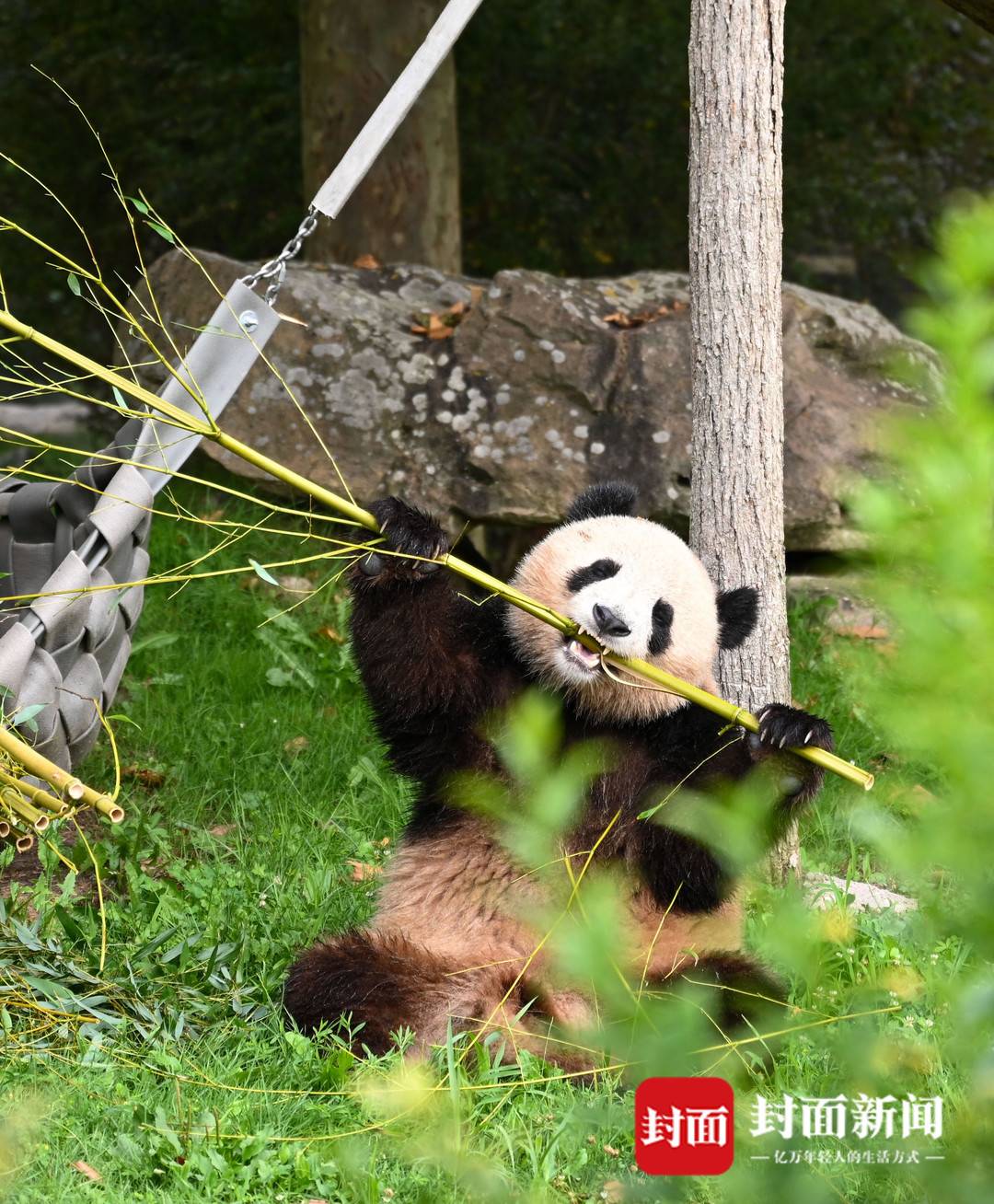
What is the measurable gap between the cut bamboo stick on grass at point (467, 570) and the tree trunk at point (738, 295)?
100cm

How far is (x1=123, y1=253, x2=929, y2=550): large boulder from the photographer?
555 centimetres

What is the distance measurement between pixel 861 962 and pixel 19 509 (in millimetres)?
2487

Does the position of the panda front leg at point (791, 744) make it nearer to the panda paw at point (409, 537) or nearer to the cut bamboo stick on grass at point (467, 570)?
the cut bamboo stick on grass at point (467, 570)

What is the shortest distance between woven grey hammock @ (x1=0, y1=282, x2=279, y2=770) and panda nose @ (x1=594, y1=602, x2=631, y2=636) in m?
0.99

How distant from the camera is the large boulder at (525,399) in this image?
5.55 meters

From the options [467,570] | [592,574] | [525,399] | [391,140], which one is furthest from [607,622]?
[391,140]

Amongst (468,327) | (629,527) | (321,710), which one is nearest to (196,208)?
(468,327)

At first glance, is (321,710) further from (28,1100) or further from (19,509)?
(28,1100)

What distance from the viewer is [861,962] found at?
122 inches

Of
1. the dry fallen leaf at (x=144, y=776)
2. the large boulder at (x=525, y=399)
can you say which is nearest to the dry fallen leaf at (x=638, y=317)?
the large boulder at (x=525, y=399)

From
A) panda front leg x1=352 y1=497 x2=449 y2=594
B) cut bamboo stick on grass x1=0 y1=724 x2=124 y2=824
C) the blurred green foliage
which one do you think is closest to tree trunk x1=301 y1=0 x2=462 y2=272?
the blurred green foliage

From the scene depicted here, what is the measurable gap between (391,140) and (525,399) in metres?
2.14

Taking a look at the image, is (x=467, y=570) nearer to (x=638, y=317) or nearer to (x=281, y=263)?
(x=281, y=263)

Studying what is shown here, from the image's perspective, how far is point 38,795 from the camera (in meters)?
2.48
